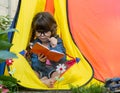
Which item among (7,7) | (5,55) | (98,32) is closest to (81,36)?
(98,32)

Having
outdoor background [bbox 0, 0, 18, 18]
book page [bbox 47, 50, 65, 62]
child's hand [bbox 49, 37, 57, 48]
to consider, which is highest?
outdoor background [bbox 0, 0, 18, 18]

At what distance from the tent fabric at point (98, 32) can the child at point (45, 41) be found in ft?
0.68

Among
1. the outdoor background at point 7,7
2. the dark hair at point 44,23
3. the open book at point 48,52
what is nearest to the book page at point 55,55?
the open book at point 48,52

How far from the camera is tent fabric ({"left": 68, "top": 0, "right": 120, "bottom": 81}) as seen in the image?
9.66ft

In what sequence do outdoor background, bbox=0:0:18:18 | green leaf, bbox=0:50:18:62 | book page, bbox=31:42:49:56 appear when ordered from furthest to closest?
outdoor background, bbox=0:0:18:18, book page, bbox=31:42:49:56, green leaf, bbox=0:50:18:62

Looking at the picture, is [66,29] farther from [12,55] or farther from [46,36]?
[12,55]

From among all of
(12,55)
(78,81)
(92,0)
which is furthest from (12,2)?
(12,55)

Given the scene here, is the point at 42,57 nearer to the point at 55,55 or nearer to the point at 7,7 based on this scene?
the point at 55,55

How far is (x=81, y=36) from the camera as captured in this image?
3.06 meters

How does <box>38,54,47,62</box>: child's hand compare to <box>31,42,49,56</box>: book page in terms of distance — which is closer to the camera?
<box>31,42,49,56</box>: book page

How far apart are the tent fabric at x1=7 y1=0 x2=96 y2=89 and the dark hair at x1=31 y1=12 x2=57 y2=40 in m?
0.13

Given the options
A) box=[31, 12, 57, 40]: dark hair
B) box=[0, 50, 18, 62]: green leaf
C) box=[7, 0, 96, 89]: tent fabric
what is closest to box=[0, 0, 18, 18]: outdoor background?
box=[7, 0, 96, 89]: tent fabric

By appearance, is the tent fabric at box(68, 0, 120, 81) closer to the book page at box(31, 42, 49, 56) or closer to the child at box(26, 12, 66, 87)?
the child at box(26, 12, 66, 87)

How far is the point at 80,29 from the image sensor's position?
3.09 meters
